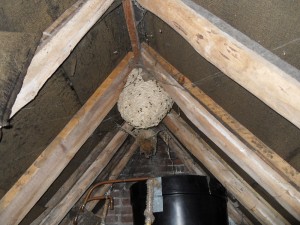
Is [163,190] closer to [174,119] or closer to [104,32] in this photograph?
[174,119]

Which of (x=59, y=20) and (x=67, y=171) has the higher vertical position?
(x=67, y=171)

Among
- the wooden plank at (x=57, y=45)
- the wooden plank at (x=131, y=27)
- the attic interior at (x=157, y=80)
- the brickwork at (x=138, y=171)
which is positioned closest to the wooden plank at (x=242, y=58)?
the attic interior at (x=157, y=80)

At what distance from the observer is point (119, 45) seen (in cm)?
192

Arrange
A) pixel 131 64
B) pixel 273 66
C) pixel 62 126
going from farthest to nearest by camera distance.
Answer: pixel 131 64 < pixel 62 126 < pixel 273 66

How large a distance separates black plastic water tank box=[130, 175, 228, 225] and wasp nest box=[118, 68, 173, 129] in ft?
1.51

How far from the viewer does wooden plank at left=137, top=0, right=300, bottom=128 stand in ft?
2.77

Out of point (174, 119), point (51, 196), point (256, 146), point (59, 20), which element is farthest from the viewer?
point (174, 119)

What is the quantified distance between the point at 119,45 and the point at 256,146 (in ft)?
3.40

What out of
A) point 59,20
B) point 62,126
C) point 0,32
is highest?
point 62,126

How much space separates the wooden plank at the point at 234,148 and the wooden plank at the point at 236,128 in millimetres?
27

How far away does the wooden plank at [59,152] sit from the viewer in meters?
1.49

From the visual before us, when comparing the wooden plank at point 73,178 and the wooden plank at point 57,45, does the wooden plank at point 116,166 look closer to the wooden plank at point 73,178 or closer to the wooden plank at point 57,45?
the wooden plank at point 73,178

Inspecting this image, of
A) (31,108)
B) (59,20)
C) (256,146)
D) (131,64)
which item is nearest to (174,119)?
(131,64)

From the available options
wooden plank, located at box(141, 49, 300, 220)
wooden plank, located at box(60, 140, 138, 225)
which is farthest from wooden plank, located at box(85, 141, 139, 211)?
wooden plank, located at box(141, 49, 300, 220)
